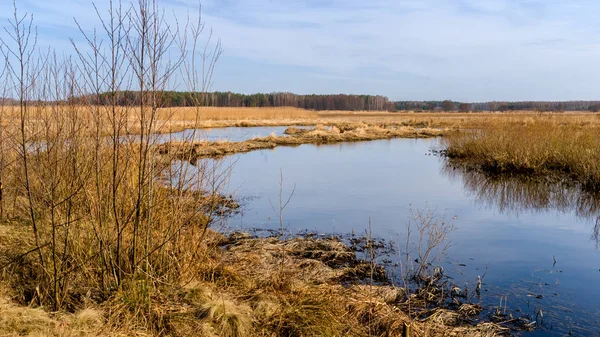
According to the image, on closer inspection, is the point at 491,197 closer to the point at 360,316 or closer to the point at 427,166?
the point at 427,166

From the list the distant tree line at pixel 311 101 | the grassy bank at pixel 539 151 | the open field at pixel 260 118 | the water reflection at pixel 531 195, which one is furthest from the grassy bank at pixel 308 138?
the distant tree line at pixel 311 101

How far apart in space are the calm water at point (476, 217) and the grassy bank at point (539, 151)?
116 centimetres

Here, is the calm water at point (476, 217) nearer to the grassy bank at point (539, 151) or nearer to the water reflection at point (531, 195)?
the water reflection at point (531, 195)

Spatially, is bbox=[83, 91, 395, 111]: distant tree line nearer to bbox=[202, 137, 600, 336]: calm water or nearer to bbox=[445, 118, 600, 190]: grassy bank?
bbox=[445, 118, 600, 190]: grassy bank

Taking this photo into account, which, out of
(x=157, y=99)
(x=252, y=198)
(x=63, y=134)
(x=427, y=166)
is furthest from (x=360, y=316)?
(x=427, y=166)

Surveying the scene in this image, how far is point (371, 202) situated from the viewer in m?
10.2

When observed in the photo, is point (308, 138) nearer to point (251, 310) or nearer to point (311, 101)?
point (251, 310)

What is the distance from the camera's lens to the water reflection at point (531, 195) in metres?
9.64

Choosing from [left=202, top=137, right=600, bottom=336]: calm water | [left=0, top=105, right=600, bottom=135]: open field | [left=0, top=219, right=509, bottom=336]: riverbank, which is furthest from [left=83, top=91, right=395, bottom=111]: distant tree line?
[left=0, top=219, right=509, bottom=336]: riverbank

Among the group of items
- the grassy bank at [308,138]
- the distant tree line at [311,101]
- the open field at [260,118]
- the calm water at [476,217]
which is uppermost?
the distant tree line at [311,101]

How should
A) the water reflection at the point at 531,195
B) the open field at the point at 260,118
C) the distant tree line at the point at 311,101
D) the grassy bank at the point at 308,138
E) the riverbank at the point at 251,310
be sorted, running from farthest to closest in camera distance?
1. the distant tree line at the point at 311,101
2. the grassy bank at the point at 308,138
3. the water reflection at the point at 531,195
4. the open field at the point at 260,118
5. the riverbank at the point at 251,310

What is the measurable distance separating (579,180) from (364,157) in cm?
829

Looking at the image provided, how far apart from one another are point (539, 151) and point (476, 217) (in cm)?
649

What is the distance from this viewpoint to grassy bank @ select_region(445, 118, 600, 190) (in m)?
12.3
